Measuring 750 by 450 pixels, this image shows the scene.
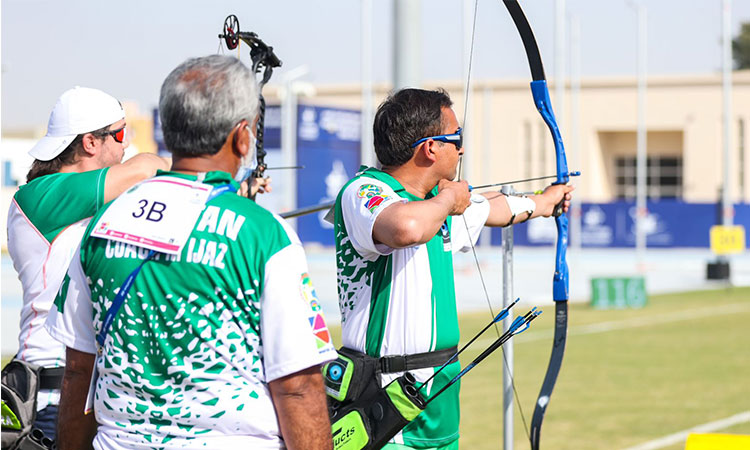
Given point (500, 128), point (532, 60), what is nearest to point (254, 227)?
point (532, 60)

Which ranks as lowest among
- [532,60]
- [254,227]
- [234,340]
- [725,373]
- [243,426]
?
[725,373]

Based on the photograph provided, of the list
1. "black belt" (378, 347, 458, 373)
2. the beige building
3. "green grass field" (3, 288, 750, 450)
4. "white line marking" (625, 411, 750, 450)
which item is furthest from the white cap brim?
the beige building

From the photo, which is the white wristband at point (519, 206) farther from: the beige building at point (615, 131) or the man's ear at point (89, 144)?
the beige building at point (615, 131)

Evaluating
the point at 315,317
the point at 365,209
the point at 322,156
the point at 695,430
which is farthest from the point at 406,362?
the point at 322,156

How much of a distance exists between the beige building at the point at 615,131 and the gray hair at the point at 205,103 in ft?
135

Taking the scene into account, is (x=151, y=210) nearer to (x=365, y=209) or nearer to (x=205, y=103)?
(x=205, y=103)

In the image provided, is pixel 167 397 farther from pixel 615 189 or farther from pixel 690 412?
pixel 615 189

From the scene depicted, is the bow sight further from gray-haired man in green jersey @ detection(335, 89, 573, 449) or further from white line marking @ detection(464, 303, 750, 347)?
white line marking @ detection(464, 303, 750, 347)

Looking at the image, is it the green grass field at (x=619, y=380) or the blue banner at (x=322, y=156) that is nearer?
the green grass field at (x=619, y=380)

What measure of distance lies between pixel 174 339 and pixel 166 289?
0.35 ft

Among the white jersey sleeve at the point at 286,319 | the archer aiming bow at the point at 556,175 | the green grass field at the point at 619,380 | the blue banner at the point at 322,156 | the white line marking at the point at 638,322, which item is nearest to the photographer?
the white jersey sleeve at the point at 286,319

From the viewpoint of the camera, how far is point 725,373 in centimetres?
1033

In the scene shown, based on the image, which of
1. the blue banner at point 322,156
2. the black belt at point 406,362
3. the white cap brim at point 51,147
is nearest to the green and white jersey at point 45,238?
the white cap brim at point 51,147

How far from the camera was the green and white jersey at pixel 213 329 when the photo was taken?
2279mm
